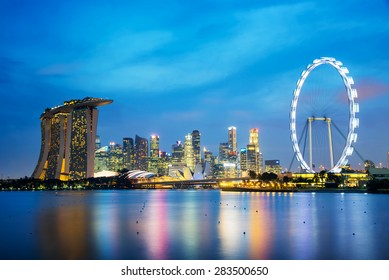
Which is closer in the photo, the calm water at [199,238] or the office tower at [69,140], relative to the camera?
the calm water at [199,238]

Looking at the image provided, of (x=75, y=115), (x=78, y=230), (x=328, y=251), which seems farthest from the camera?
(x=75, y=115)

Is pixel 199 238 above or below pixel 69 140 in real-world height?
below

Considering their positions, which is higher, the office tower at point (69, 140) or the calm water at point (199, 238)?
the office tower at point (69, 140)

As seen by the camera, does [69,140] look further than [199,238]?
Yes

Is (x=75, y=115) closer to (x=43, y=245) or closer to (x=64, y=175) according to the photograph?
(x=64, y=175)

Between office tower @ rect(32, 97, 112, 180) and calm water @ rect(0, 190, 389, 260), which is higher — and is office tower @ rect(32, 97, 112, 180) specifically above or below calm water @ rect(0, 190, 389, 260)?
above

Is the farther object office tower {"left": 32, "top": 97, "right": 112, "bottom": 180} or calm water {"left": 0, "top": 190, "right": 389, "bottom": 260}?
office tower {"left": 32, "top": 97, "right": 112, "bottom": 180}

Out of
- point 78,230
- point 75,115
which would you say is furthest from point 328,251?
point 75,115
